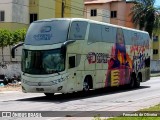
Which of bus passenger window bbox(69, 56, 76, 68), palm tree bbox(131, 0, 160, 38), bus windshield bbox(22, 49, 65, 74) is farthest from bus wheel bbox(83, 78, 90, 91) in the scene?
palm tree bbox(131, 0, 160, 38)

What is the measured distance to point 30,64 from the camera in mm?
20250

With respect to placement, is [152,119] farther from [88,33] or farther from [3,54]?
[3,54]

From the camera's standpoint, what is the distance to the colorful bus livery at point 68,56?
19.8 metres

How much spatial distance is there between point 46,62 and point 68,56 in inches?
42.4

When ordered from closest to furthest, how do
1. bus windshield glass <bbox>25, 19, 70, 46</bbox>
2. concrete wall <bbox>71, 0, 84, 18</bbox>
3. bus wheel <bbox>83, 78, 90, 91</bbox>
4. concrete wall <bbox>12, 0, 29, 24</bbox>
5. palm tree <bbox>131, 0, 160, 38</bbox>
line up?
bus windshield glass <bbox>25, 19, 70, 46</bbox>, bus wheel <bbox>83, 78, 90, 91</bbox>, concrete wall <bbox>12, 0, 29, 24</bbox>, concrete wall <bbox>71, 0, 84, 18</bbox>, palm tree <bbox>131, 0, 160, 38</bbox>

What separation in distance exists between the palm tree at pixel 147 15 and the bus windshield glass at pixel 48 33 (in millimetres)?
49185

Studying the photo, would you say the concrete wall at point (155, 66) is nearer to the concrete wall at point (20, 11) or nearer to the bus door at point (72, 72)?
the concrete wall at point (20, 11)

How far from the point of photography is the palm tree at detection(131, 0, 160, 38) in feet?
224

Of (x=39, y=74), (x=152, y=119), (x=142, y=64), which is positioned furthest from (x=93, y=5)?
(x=152, y=119)

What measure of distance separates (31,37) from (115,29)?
642 centimetres

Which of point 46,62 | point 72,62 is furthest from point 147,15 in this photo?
point 46,62

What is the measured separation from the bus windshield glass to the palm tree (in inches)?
1936

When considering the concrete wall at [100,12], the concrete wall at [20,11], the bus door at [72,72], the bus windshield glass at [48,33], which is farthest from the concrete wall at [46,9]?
the bus door at [72,72]

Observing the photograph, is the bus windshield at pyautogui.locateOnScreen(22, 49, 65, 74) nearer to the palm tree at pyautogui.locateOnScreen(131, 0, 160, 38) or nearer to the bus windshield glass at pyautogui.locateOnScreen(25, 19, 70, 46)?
the bus windshield glass at pyautogui.locateOnScreen(25, 19, 70, 46)
